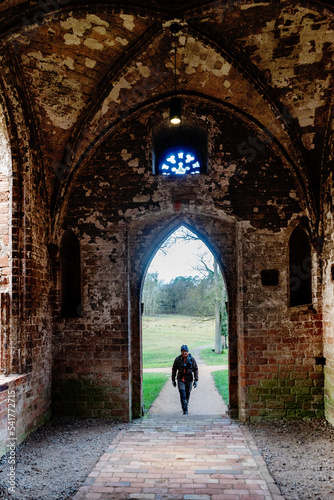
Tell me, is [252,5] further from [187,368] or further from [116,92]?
[187,368]

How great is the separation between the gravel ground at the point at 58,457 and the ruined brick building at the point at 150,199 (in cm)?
30

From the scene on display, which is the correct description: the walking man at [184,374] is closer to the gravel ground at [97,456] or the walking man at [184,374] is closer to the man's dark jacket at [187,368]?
the man's dark jacket at [187,368]

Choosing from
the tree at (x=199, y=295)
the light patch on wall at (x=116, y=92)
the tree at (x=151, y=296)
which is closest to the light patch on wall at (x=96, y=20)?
the light patch on wall at (x=116, y=92)

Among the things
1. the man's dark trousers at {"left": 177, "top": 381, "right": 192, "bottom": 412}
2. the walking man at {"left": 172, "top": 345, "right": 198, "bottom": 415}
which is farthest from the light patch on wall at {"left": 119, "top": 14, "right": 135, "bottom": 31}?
the man's dark trousers at {"left": 177, "top": 381, "right": 192, "bottom": 412}

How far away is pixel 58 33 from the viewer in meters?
5.81

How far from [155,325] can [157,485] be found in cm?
2470

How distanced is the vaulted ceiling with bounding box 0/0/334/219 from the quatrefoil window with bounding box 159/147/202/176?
1293 millimetres

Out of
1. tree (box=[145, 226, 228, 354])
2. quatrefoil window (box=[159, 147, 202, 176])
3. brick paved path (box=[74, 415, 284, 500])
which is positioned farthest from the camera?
tree (box=[145, 226, 228, 354])

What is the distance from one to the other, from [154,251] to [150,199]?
1143 mm

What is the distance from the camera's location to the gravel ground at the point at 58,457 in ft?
15.0

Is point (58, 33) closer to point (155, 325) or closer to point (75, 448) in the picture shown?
point (75, 448)

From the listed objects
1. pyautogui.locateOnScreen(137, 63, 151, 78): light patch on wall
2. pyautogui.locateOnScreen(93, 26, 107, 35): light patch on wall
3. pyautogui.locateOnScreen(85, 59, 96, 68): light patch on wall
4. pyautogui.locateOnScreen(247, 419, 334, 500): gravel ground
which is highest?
pyautogui.locateOnScreen(93, 26, 107, 35): light patch on wall

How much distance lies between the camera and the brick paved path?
4.46m

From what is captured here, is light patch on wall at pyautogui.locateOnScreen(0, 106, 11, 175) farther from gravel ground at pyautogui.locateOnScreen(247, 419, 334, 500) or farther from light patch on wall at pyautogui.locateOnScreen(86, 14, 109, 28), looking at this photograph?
gravel ground at pyautogui.locateOnScreen(247, 419, 334, 500)
